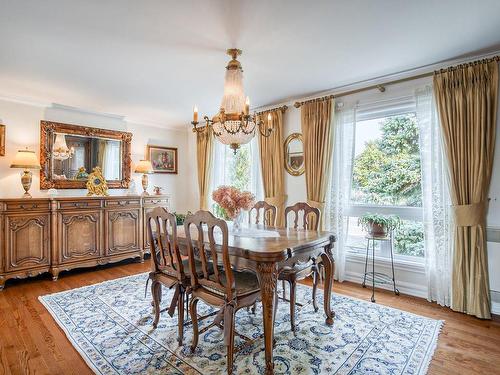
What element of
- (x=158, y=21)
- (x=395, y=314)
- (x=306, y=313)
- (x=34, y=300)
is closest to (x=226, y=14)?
(x=158, y=21)

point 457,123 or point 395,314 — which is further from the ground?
point 457,123

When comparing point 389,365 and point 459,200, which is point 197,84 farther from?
point 389,365

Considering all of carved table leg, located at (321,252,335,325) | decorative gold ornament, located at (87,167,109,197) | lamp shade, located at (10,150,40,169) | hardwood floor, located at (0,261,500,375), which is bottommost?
hardwood floor, located at (0,261,500,375)

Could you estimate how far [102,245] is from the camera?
4203 millimetres

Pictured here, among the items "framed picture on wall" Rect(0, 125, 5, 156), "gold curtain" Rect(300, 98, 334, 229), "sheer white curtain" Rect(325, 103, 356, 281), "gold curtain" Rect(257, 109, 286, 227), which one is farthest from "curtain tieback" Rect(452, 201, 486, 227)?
"framed picture on wall" Rect(0, 125, 5, 156)

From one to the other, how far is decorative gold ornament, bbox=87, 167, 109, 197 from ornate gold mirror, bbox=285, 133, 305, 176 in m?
2.95

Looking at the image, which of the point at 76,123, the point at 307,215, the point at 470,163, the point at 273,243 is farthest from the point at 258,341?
the point at 76,123

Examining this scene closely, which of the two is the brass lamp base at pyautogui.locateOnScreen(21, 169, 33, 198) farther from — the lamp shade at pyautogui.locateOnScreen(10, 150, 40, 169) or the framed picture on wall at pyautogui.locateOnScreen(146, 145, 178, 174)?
the framed picture on wall at pyautogui.locateOnScreen(146, 145, 178, 174)

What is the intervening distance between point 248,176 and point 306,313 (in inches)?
104

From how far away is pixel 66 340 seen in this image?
228cm

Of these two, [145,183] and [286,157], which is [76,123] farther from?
[286,157]

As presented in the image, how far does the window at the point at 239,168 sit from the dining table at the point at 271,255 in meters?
2.06

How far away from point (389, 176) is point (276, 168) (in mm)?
1523

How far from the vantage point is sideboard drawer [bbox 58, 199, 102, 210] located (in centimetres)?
A: 384
